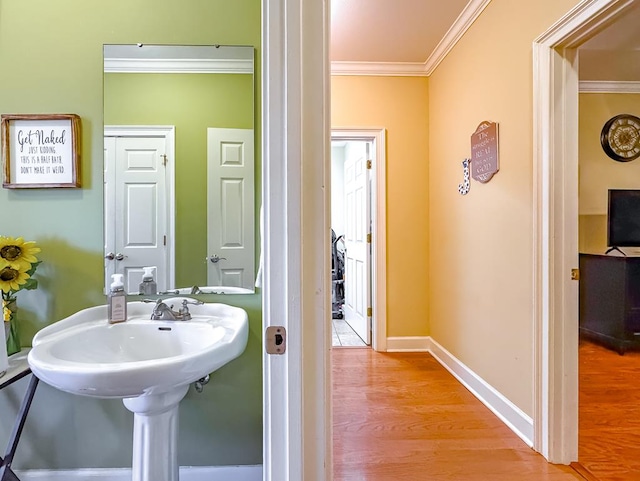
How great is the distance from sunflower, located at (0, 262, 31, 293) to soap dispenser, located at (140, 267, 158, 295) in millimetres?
378

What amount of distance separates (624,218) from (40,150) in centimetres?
432

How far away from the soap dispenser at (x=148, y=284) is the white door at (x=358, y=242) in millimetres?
2099

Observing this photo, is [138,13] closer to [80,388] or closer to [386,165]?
[80,388]

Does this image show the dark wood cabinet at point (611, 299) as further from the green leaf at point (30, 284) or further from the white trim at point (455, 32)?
the green leaf at point (30, 284)

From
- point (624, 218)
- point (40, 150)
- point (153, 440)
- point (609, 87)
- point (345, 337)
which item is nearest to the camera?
point (153, 440)

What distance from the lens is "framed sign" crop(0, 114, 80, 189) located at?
1289mm

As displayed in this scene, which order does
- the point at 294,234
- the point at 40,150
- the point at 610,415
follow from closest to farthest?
the point at 294,234 < the point at 40,150 < the point at 610,415

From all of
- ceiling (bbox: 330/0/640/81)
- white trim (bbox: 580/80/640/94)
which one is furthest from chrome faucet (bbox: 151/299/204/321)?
white trim (bbox: 580/80/640/94)

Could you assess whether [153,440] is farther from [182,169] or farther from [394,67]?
[394,67]

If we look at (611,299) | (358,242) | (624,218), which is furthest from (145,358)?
(624,218)

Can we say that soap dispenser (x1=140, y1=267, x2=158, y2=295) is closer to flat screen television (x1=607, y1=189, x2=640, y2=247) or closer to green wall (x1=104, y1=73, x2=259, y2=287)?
green wall (x1=104, y1=73, x2=259, y2=287)

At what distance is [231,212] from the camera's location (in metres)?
1.34

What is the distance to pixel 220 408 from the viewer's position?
1.36m

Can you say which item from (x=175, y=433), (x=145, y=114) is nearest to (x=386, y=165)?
(x=145, y=114)
